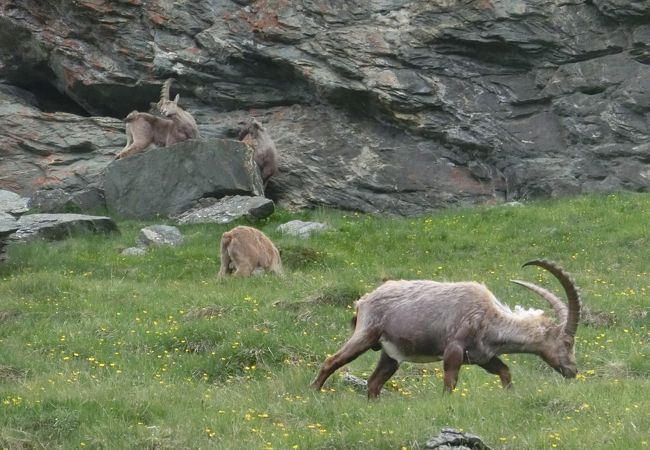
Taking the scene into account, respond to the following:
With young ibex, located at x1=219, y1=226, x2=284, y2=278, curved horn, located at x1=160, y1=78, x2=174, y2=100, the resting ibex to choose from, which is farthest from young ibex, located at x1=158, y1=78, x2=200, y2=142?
young ibex, located at x1=219, y1=226, x2=284, y2=278

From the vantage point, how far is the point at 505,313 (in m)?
11.1

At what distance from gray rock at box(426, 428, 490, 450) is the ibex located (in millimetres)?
1957

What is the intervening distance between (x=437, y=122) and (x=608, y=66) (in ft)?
14.8

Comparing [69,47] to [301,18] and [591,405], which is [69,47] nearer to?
[301,18]

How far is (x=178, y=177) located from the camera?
26.5m

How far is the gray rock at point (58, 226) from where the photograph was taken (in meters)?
22.9

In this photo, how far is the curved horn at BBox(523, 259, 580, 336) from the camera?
10.8 meters

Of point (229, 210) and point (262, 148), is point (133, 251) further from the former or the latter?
point (262, 148)

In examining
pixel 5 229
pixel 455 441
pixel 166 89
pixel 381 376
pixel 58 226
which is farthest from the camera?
pixel 166 89

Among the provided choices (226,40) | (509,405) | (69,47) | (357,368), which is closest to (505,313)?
(509,405)

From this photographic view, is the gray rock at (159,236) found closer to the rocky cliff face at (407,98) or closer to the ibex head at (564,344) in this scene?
the rocky cliff face at (407,98)

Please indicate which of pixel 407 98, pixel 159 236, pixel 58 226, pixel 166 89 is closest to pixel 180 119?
pixel 166 89

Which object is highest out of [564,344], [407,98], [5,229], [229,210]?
[564,344]

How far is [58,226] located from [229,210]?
154 inches
